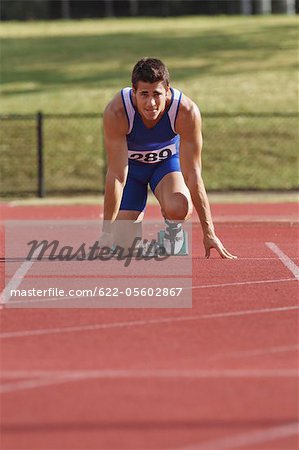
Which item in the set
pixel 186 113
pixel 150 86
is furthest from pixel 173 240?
pixel 150 86

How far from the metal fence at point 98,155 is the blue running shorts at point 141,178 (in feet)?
37.8

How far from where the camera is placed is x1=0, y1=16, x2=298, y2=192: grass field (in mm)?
27172

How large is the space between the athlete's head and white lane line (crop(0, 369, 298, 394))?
4.72 m

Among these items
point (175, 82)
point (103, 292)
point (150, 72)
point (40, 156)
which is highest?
point (150, 72)

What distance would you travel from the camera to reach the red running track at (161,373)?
6.11 meters

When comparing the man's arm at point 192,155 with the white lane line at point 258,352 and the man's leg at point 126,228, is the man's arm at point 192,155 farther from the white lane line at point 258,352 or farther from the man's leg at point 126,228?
the white lane line at point 258,352

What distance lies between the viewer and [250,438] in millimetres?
5980

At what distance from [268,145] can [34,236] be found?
42.3ft

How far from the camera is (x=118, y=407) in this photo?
662 centimetres

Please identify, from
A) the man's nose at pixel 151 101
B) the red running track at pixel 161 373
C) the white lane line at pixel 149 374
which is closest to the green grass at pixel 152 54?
the man's nose at pixel 151 101

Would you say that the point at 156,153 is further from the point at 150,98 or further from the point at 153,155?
the point at 150,98

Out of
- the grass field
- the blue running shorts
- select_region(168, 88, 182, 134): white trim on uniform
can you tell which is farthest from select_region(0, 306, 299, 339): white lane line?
the grass field

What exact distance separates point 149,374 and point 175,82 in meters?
29.0

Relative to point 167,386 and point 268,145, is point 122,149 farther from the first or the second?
point 268,145
